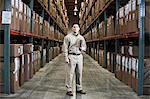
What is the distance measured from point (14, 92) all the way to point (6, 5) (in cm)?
172

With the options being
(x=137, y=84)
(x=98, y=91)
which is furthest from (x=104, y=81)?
(x=137, y=84)

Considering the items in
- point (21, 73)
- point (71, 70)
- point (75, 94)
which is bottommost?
point (75, 94)

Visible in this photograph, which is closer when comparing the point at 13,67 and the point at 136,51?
the point at 13,67

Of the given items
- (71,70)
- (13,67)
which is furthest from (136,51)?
(13,67)

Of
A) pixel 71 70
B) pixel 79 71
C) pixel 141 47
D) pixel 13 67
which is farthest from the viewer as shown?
pixel 79 71

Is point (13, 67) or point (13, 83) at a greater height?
point (13, 67)

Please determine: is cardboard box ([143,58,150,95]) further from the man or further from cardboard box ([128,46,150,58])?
the man

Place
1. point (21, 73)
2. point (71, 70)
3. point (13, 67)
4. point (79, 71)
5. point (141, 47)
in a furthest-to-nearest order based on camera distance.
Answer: point (21, 73), point (79, 71), point (71, 70), point (13, 67), point (141, 47)

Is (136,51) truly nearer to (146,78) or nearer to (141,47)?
(141,47)

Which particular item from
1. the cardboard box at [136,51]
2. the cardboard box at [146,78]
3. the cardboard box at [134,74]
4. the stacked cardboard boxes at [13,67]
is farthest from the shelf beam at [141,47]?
the stacked cardboard boxes at [13,67]

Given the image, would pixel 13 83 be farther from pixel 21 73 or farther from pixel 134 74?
pixel 134 74

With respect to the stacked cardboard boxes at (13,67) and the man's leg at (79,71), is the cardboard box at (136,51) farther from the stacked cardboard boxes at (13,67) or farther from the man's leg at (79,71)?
the stacked cardboard boxes at (13,67)

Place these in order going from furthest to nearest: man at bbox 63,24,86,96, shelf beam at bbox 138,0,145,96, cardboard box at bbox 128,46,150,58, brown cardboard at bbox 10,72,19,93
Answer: cardboard box at bbox 128,46,150,58 → man at bbox 63,24,86,96 → brown cardboard at bbox 10,72,19,93 → shelf beam at bbox 138,0,145,96

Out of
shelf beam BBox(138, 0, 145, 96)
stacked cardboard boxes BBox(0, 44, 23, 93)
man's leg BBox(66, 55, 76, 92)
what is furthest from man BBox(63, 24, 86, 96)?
shelf beam BBox(138, 0, 145, 96)
